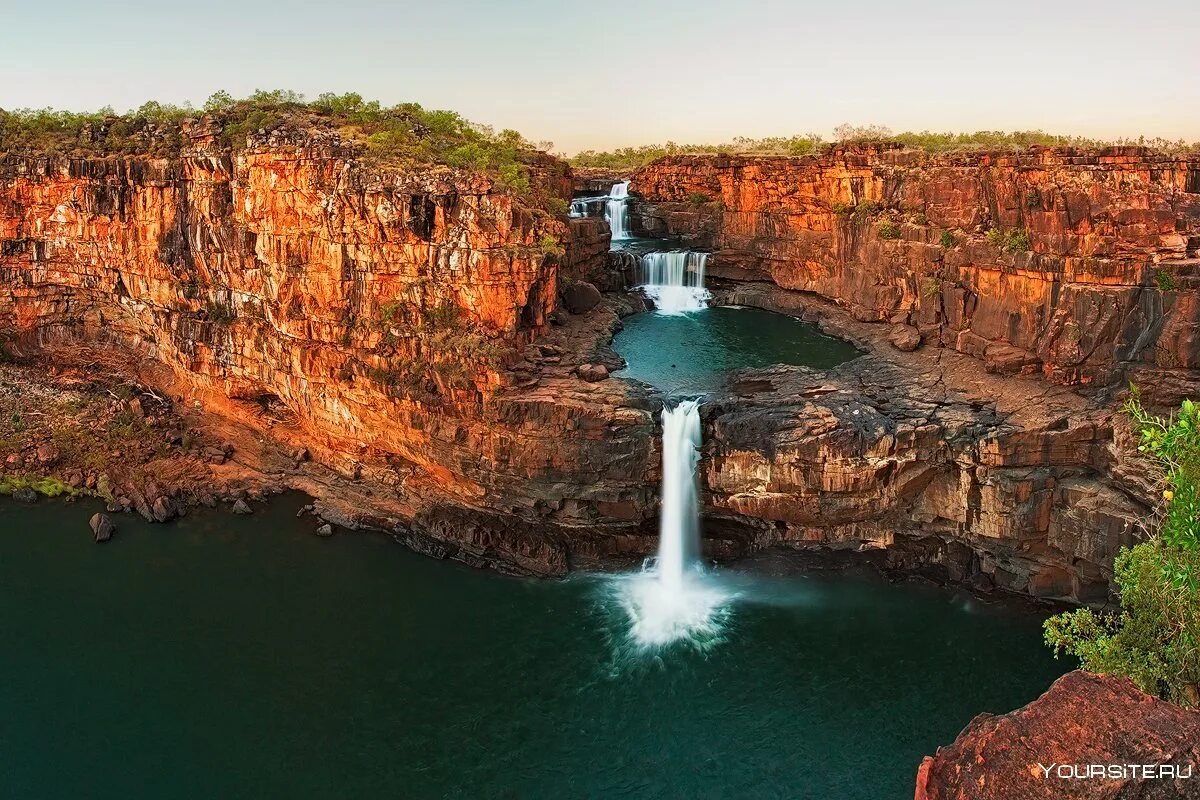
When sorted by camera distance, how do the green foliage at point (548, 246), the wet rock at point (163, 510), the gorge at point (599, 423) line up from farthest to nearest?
the wet rock at point (163, 510) < the green foliage at point (548, 246) < the gorge at point (599, 423)

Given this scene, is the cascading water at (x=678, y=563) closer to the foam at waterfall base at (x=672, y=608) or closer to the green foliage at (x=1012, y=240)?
the foam at waterfall base at (x=672, y=608)

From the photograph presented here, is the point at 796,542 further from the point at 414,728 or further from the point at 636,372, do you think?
the point at 414,728

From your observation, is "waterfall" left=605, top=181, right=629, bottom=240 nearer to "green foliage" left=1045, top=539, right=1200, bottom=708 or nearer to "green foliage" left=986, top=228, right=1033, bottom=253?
"green foliage" left=986, top=228, right=1033, bottom=253

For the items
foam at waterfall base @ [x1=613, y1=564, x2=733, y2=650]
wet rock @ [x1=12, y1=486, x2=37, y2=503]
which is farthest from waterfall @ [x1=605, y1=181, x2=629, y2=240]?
wet rock @ [x1=12, y1=486, x2=37, y2=503]

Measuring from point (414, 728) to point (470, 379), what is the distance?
11.2 metres

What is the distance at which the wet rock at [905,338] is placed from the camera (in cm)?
3366

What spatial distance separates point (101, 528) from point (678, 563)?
21.3m

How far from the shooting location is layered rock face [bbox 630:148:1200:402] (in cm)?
2556

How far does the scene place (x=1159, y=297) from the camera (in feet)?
81.7

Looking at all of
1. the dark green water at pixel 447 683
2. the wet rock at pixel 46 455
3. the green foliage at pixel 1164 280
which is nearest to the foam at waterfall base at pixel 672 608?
the dark green water at pixel 447 683

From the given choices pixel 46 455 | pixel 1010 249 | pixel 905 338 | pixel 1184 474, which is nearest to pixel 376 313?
pixel 46 455

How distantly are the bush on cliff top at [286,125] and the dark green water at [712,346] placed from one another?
29.2ft

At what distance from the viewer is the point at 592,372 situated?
28.9 meters

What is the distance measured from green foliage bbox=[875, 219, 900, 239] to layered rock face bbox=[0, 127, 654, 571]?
1588 cm
